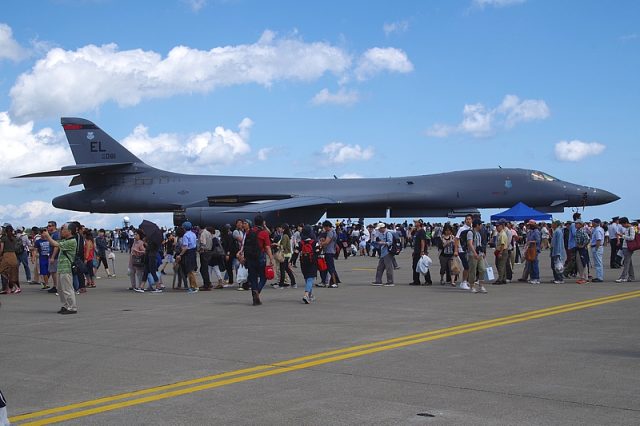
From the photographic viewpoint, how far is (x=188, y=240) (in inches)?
691

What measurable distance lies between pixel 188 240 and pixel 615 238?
13.4 meters

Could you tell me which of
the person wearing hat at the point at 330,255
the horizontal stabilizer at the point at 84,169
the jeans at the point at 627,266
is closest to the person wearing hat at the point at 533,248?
the jeans at the point at 627,266

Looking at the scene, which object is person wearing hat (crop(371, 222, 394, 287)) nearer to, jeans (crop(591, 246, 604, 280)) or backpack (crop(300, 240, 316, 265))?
backpack (crop(300, 240, 316, 265))

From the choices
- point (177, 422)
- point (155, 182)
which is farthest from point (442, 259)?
point (155, 182)

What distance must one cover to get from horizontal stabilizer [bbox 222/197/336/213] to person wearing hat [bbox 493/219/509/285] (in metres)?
18.5

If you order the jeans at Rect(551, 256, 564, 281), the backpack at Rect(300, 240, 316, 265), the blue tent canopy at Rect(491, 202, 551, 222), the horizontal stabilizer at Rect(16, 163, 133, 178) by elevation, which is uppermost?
the horizontal stabilizer at Rect(16, 163, 133, 178)

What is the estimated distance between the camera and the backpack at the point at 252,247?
556 inches

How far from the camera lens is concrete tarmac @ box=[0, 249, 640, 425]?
5.91 metres

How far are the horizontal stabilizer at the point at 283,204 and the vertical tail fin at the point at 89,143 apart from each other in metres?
8.95

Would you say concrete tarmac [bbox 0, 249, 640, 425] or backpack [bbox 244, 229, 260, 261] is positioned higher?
backpack [bbox 244, 229, 260, 261]

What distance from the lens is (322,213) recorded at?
131 ft

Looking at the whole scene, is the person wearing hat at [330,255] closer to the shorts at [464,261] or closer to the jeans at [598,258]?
the shorts at [464,261]

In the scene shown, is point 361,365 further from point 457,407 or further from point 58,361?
→ point 58,361

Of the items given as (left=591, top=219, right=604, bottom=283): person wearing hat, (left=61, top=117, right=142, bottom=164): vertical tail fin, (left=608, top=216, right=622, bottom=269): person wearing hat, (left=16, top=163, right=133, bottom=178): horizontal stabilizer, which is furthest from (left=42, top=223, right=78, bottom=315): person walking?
(left=61, top=117, right=142, bottom=164): vertical tail fin
